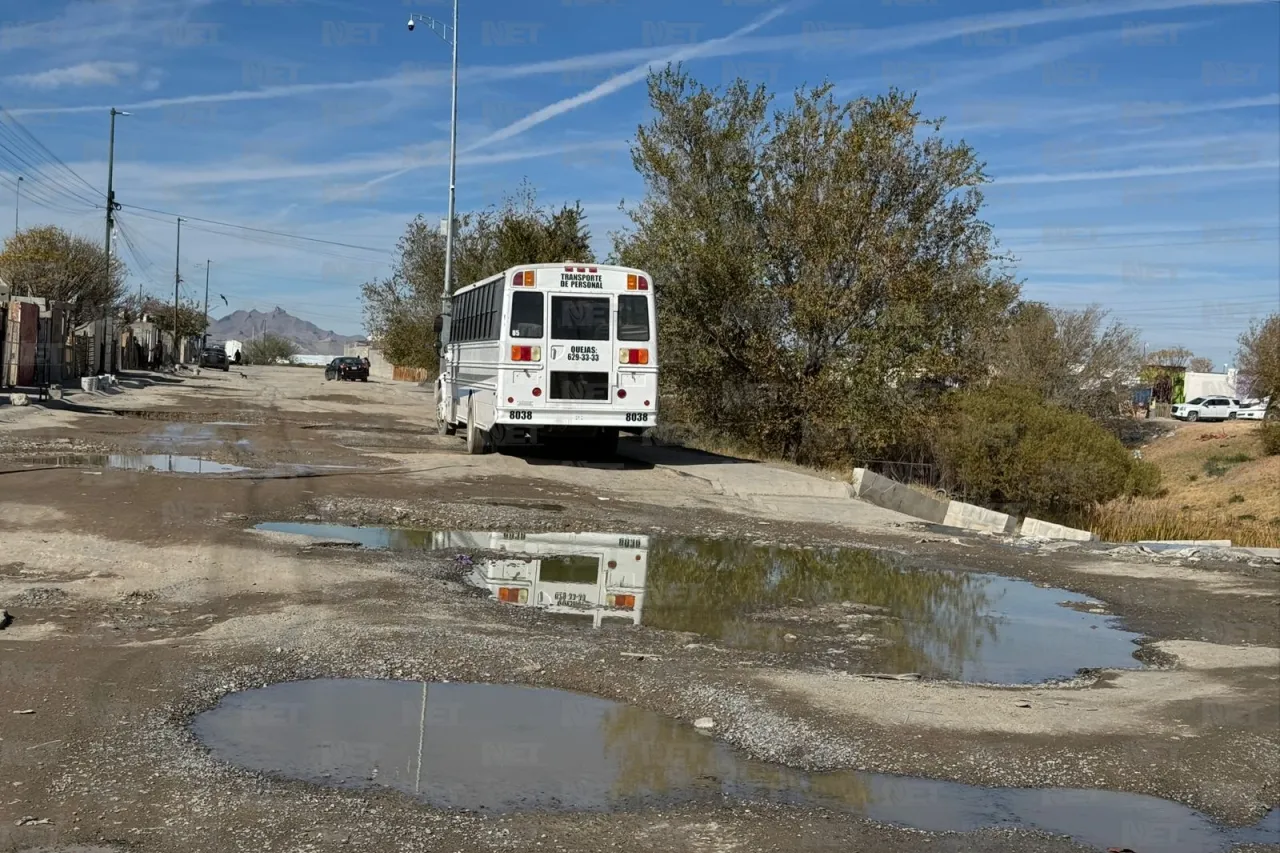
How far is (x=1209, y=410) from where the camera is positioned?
80.4 m

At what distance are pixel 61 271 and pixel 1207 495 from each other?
58050mm

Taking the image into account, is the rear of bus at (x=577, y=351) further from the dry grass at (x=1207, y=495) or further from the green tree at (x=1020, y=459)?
the green tree at (x=1020, y=459)

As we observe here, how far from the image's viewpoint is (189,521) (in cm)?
1241

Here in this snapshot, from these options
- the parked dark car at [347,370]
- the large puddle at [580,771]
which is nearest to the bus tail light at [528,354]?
the large puddle at [580,771]

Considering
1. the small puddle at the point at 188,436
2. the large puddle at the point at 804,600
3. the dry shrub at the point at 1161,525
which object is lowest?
the dry shrub at the point at 1161,525

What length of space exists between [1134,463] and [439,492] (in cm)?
2972

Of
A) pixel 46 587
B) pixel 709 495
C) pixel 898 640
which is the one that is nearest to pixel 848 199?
pixel 709 495

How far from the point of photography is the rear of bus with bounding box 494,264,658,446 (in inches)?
805

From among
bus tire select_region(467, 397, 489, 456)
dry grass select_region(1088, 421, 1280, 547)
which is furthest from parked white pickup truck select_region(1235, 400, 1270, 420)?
bus tire select_region(467, 397, 489, 456)

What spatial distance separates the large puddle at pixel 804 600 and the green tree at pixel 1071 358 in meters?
43.4

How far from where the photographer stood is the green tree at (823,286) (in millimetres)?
26906

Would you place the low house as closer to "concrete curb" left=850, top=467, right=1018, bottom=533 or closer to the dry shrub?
the dry shrub

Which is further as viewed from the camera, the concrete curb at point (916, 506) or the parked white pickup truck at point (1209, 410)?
the parked white pickup truck at point (1209, 410)

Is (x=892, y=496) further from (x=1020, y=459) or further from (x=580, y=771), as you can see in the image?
(x=1020, y=459)
